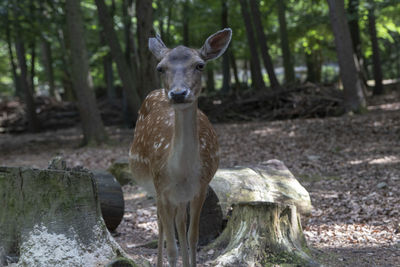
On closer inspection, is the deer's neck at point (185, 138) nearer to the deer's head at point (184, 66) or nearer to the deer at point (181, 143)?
the deer at point (181, 143)

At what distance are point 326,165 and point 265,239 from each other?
518cm

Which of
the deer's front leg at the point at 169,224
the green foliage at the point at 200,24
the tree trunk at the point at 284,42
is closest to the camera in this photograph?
the deer's front leg at the point at 169,224

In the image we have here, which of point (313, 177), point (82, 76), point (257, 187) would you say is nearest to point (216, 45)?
point (257, 187)

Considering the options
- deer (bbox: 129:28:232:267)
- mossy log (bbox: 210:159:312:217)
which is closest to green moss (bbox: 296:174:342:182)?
mossy log (bbox: 210:159:312:217)

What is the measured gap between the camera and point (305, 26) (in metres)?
17.1

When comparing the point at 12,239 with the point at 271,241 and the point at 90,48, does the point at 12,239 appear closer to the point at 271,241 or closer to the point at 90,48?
the point at 271,241

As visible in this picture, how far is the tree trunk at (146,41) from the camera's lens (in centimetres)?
1262

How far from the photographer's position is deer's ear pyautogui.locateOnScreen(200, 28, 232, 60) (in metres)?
4.08

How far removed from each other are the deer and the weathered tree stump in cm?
134

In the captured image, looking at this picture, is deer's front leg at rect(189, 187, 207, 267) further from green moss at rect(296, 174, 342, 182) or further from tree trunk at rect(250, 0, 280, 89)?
tree trunk at rect(250, 0, 280, 89)

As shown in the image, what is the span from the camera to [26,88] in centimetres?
1772

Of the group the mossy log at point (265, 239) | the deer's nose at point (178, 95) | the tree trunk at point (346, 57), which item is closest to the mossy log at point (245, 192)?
the mossy log at point (265, 239)

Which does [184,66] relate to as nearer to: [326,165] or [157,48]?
[157,48]

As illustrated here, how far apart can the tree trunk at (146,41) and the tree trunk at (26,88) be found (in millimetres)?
4989
